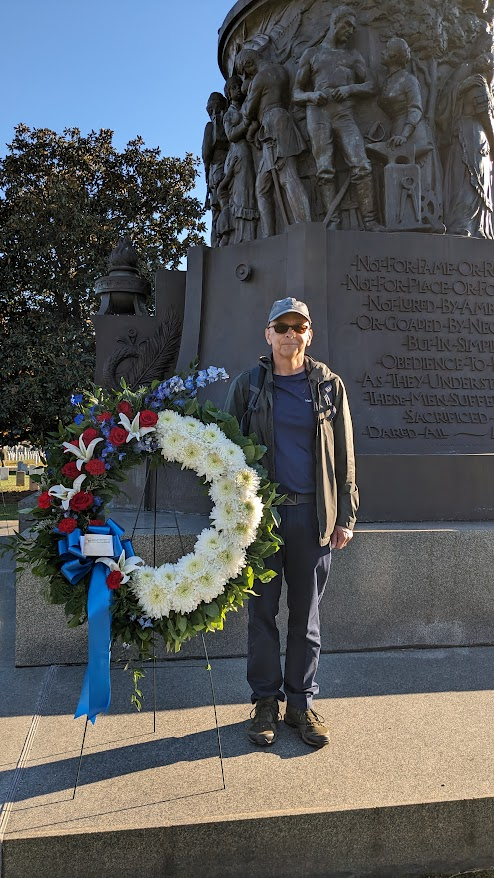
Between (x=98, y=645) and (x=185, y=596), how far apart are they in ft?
1.41

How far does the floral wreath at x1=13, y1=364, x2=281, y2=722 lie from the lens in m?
3.14

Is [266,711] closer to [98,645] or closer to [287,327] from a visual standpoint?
[98,645]

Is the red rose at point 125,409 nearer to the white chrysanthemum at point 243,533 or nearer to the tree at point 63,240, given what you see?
the white chrysanthemum at point 243,533

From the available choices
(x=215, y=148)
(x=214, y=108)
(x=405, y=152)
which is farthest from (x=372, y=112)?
(x=214, y=108)

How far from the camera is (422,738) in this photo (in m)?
3.46

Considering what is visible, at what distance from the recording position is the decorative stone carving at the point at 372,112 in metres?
6.96

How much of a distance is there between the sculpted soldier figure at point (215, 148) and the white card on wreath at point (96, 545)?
640 centimetres

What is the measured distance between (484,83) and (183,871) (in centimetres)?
738

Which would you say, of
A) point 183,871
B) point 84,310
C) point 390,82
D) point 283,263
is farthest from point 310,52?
point 84,310

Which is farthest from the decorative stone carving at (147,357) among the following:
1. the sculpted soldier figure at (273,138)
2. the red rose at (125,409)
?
the red rose at (125,409)

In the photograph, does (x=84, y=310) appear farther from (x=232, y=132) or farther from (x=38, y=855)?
(x=38, y=855)

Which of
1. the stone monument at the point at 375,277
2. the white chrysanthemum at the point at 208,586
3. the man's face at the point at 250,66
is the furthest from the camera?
the man's face at the point at 250,66

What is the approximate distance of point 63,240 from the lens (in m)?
20.6

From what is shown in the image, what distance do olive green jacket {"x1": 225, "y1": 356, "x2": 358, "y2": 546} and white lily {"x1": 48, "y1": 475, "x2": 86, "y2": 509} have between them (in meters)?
0.90
